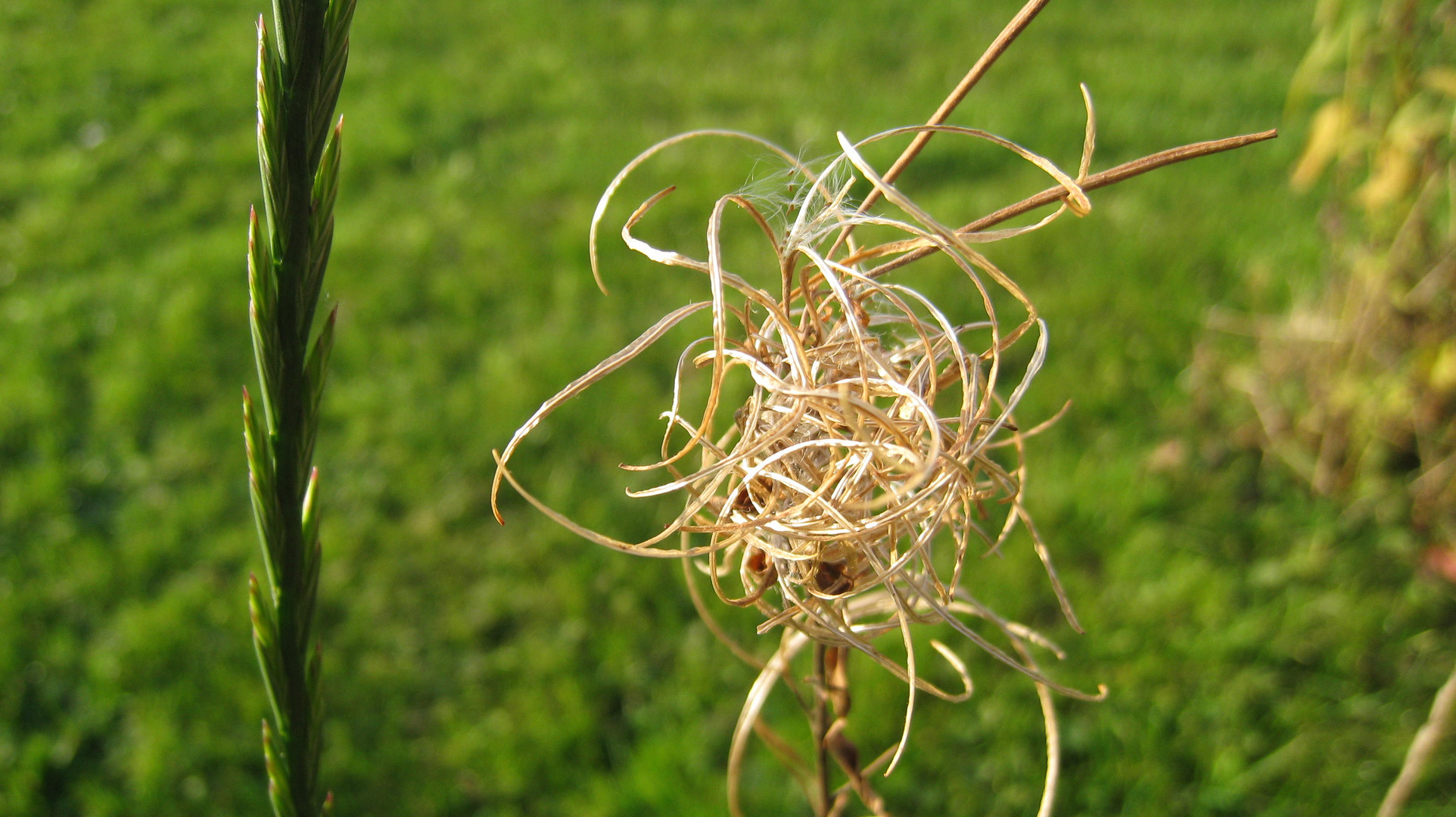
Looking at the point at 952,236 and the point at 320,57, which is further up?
the point at 320,57

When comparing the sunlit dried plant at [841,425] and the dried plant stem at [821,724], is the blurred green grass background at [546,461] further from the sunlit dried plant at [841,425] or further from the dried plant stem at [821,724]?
the dried plant stem at [821,724]

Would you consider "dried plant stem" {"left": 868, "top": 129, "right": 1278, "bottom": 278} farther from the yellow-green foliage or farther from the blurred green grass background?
the yellow-green foliage

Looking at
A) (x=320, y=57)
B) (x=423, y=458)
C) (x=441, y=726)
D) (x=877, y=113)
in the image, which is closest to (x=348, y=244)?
(x=423, y=458)

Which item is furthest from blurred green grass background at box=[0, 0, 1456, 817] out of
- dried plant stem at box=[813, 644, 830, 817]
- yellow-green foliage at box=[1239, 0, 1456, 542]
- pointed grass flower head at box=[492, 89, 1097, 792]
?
dried plant stem at box=[813, 644, 830, 817]

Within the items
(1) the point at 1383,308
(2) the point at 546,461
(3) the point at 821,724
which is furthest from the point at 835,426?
(1) the point at 1383,308

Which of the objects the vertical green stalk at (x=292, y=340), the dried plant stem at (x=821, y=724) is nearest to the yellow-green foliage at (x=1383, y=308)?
the dried plant stem at (x=821, y=724)

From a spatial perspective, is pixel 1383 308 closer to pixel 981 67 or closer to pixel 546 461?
pixel 546 461

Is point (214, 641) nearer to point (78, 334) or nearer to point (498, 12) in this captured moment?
point (78, 334)
